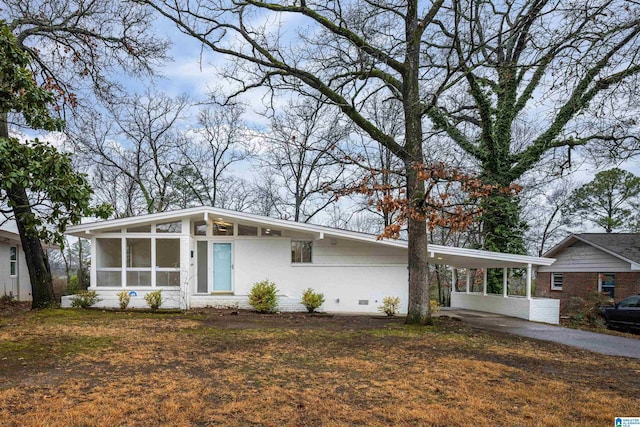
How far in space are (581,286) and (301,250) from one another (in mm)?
15181

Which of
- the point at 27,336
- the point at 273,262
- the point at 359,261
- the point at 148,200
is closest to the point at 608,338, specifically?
the point at 359,261

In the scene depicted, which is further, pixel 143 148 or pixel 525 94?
pixel 143 148

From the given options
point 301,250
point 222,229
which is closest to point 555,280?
point 301,250

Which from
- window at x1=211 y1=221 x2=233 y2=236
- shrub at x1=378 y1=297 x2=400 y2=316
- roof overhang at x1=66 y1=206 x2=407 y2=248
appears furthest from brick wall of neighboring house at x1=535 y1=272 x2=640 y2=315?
window at x1=211 y1=221 x2=233 y2=236

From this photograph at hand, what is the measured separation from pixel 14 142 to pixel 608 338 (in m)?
13.4

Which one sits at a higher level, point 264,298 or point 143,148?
point 143,148

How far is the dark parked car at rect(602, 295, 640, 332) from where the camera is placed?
13.8 meters

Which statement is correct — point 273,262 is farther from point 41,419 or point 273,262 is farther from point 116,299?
point 41,419

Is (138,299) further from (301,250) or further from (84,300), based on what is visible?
(301,250)

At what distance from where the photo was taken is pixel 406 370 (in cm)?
580

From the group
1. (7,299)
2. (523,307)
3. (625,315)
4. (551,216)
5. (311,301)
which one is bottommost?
(625,315)

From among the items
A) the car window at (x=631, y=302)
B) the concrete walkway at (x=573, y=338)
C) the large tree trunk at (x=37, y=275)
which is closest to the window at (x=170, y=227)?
the large tree trunk at (x=37, y=275)

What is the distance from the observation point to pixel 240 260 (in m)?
13.3

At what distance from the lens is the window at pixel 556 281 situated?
21.9 meters
